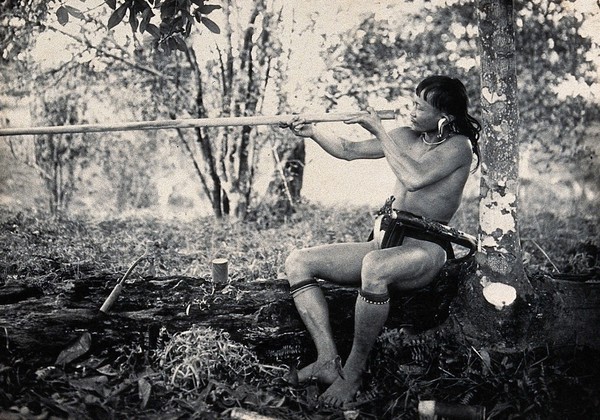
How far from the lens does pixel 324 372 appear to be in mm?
3080

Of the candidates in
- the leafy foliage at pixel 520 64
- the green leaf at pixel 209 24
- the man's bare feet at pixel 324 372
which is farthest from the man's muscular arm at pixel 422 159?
the leafy foliage at pixel 520 64

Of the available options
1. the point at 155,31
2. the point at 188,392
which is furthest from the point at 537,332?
the point at 155,31

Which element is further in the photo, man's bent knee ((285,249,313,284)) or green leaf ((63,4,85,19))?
green leaf ((63,4,85,19))

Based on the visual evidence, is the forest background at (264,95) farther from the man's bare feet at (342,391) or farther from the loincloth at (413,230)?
the man's bare feet at (342,391)

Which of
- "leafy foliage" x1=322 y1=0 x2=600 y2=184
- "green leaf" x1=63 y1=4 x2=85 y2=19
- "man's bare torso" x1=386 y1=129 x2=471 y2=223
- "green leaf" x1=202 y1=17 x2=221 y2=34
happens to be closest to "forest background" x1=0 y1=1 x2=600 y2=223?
"leafy foliage" x1=322 y1=0 x2=600 y2=184

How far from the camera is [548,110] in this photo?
483cm

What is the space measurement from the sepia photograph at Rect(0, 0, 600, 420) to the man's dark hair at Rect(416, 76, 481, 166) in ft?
0.04

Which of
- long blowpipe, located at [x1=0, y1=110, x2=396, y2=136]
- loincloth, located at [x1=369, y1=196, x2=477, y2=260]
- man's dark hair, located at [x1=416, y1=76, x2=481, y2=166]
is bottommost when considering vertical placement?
loincloth, located at [x1=369, y1=196, x2=477, y2=260]

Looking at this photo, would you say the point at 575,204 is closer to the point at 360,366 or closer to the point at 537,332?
the point at 537,332

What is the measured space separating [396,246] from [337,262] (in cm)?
32

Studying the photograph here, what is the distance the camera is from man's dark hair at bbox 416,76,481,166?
124 inches

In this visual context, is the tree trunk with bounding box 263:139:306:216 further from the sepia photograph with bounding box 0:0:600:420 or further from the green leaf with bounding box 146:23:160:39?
the green leaf with bounding box 146:23:160:39

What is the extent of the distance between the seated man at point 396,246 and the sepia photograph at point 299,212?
1 cm

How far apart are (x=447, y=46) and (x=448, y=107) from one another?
5.93 ft
